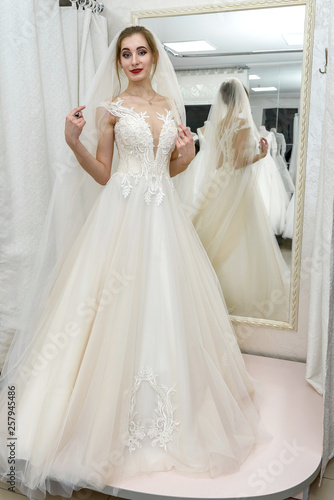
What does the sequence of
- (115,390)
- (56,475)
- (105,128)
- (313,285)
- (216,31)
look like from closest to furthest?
1. (56,475)
2. (115,390)
3. (105,128)
4. (313,285)
5. (216,31)

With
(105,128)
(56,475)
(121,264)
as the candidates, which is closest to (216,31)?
(105,128)

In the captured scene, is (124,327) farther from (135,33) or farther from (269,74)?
(269,74)

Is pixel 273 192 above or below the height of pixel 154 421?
above

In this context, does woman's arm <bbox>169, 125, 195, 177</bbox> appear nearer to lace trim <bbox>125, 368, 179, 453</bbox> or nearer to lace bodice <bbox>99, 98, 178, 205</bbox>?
lace bodice <bbox>99, 98, 178, 205</bbox>

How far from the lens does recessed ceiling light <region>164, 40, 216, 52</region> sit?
2.39m

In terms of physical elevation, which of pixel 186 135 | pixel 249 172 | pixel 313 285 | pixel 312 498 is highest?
pixel 186 135

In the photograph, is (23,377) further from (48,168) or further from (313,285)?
(313,285)

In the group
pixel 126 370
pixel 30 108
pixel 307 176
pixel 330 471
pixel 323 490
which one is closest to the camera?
pixel 126 370

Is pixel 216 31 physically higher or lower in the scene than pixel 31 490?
higher

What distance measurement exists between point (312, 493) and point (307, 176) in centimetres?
141

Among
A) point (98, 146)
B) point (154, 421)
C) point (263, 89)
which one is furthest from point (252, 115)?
point (154, 421)

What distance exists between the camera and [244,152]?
8.11 ft

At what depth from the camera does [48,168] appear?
2.37 m

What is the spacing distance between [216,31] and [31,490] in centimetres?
216
